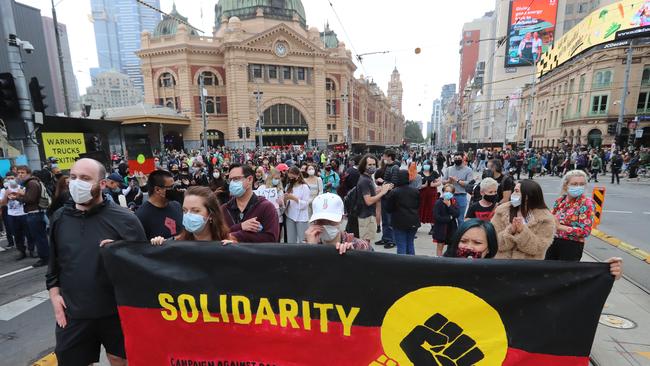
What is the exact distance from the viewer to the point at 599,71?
110ft

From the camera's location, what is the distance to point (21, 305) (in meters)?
4.48

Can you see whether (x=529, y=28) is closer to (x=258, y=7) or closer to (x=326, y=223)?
(x=258, y=7)

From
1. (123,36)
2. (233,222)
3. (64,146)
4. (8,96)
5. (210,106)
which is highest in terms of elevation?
(123,36)

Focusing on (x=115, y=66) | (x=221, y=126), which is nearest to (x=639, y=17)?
(x=221, y=126)

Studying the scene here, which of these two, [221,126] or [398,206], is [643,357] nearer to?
[398,206]

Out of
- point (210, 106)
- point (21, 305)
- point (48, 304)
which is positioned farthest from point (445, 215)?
point (210, 106)

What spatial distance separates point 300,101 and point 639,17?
40063 millimetres

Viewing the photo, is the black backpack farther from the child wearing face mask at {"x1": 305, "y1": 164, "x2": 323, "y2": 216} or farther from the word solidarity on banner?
the word solidarity on banner

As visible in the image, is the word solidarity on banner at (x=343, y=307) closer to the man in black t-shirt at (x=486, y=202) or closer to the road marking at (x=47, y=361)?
the road marking at (x=47, y=361)

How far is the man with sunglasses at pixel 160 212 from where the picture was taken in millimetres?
3422

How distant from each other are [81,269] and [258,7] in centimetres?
5891

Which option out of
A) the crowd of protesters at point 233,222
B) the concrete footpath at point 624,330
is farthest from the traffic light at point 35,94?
the concrete footpath at point 624,330

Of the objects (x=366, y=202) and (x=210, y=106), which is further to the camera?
(x=210, y=106)

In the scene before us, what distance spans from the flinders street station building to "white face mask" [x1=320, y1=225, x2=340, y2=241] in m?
39.4
